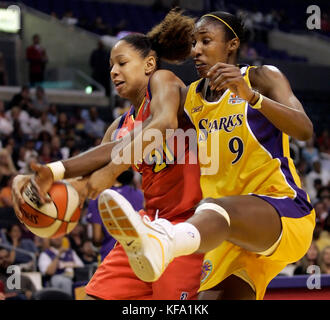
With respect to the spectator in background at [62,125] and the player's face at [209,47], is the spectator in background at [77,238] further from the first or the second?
the player's face at [209,47]

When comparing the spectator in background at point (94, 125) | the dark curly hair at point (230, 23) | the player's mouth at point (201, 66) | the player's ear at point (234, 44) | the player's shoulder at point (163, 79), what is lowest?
the spectator in background at point (94, 125)

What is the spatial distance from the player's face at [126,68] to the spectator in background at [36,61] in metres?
9.48

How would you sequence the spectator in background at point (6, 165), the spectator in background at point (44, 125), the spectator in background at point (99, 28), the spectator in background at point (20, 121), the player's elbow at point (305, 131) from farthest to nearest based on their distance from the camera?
the spectator in background at point (99, 28), the spectator in background at point (44, 125), the spectator in background at point (20, 121), the spectator in background at point (6, 165), the player's elbow at point (305, 131)

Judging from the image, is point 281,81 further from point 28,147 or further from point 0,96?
point 0,96

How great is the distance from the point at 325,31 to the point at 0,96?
31.7 ft

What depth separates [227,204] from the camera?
281cm

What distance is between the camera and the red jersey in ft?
11.5

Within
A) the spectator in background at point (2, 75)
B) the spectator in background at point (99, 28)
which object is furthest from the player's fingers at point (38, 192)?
the spectator in background at point (99, 28)

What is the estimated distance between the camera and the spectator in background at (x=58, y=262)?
7.18m

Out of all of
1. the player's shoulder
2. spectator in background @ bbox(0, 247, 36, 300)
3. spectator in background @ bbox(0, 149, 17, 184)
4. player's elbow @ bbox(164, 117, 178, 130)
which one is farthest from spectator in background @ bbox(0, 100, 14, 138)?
player's elbow @ bbox(164, 117, 178, 130)

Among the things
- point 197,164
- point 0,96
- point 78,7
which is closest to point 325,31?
point 78,7

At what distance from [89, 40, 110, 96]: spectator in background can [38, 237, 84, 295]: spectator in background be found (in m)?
5.92

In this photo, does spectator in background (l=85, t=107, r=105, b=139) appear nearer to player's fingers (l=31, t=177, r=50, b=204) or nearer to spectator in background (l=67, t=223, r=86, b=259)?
spectator in background (l=67, t=223, r=86, b=259)

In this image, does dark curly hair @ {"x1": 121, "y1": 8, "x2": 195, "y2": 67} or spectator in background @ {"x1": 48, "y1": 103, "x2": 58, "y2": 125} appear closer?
dark curly hair @ {"x1": 121, "y1": 8, "x2": 195, "y2": 67}
